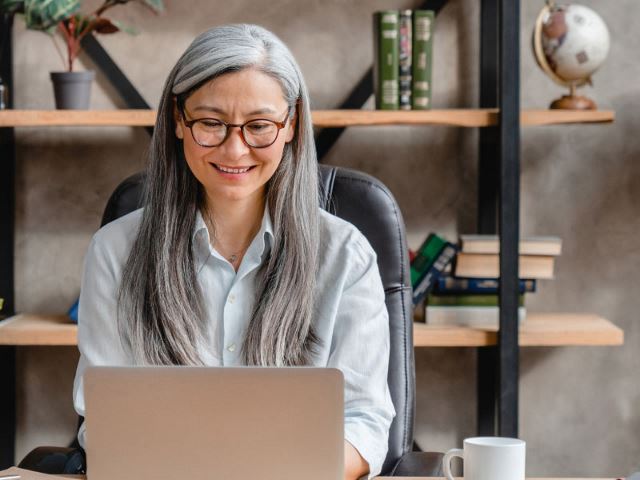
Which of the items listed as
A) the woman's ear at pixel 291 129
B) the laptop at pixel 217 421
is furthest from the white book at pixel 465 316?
the laptop at pixel 217 421

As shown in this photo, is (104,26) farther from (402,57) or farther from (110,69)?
(402,57)

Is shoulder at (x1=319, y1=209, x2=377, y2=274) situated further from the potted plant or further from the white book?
the potted plant

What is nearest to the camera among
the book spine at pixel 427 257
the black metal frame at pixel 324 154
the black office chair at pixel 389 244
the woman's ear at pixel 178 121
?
the woman's ear at pixel 178 121

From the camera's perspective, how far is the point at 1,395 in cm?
260

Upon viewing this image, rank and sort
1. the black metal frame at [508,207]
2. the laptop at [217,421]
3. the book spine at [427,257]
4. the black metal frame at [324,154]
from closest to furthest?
the laptop at [217,421] → the black metal frame at [508,207] → the book spine at [427,257] → the black metal frame at [324,154]

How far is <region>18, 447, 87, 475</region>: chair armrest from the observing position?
4.58 ft

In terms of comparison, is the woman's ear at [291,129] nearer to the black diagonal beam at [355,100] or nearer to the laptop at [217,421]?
the laptop at [217,421]

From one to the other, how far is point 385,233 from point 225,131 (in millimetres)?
364

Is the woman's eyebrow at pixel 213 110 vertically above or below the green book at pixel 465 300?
above

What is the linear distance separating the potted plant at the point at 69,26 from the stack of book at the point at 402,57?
560mm

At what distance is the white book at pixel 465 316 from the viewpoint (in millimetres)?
2369

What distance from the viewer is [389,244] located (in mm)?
1673

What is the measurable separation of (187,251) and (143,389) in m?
0.59

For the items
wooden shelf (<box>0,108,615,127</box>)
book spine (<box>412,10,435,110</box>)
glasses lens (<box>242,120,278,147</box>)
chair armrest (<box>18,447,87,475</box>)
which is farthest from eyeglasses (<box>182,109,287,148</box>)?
book spine (<box>412,10,435,110</box>)
